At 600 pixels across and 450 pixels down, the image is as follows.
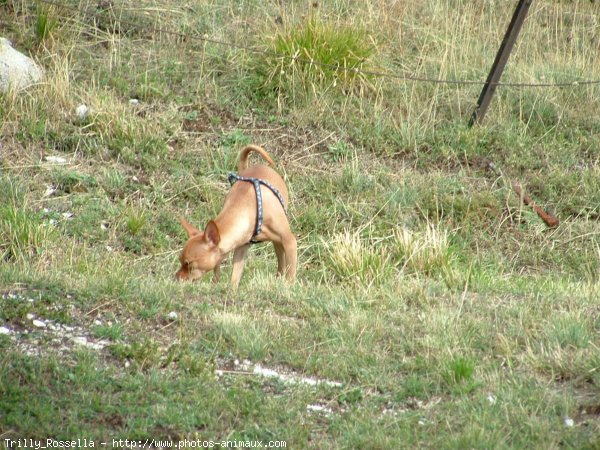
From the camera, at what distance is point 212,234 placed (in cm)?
733

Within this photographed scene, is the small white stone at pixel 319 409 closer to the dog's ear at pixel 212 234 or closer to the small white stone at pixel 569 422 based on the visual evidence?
the small white stone at pixel 569 422

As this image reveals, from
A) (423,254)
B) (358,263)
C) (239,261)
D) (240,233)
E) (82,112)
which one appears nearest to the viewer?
(240,233)

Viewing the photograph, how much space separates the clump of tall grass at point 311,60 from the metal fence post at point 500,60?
54.1 inches

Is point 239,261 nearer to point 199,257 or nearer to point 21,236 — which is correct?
point 199,257

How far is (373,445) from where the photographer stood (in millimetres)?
4707

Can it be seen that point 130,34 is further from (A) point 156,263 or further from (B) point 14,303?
(B) point 14,303

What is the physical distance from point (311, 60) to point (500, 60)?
2.15m

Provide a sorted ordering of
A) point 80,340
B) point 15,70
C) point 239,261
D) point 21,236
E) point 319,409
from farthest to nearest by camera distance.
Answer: point 15,70, point 21,236, point 239,261, point 80,340, point 319,409

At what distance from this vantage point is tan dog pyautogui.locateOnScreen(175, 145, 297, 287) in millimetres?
7391

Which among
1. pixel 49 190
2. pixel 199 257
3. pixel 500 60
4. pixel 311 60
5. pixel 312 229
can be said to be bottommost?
pixel 312 229

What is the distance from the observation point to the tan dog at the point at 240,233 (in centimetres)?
739

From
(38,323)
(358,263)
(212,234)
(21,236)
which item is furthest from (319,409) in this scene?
(21,236)

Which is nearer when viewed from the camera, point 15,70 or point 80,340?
point 80,340

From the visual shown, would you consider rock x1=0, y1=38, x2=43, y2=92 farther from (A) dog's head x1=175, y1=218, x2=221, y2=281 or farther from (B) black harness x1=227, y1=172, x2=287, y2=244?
(A) dog's head x1=175, y1=218, x2=221, y2=281
